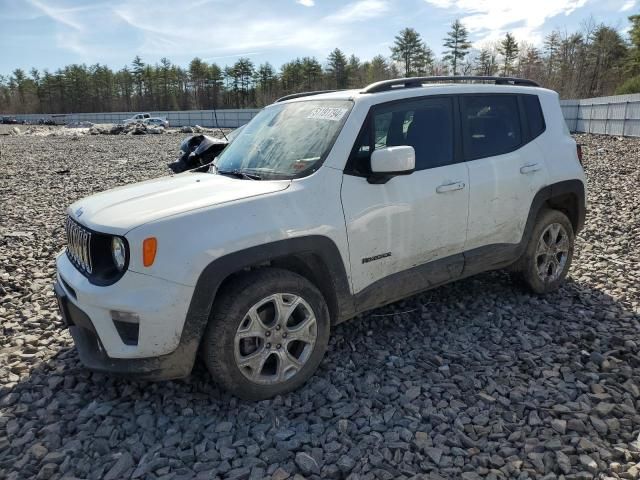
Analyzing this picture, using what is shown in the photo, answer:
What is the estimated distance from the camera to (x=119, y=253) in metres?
2.73

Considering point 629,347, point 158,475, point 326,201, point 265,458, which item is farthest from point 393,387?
point 629,347

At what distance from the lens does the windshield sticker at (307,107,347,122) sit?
3409mm

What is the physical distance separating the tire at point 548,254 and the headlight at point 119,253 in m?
3.35

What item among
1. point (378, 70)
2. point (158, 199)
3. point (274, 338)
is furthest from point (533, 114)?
point (378, 70)

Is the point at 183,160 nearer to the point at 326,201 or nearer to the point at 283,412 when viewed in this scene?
the point at 326,201

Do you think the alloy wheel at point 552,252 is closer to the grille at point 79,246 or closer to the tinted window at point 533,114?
the tinted window at point 533,114

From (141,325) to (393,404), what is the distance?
1589mm

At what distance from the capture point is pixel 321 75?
243ft

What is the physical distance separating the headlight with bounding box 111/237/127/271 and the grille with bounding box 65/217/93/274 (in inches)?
8.0

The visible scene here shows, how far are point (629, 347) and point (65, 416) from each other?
3.92 metres

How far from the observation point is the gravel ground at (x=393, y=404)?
2.56 meters

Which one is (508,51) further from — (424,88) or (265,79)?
(424,88)

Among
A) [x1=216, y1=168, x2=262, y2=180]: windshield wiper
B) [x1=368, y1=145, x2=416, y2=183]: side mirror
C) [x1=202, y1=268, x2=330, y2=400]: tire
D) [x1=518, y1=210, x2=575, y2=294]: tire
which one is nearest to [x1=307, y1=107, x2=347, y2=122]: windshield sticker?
[x1=368, y1=145, x2=416, y2=183]: side mirror

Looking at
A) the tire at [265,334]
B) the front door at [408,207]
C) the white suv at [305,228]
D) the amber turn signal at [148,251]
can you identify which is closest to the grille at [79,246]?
the white suv at [305,228]
